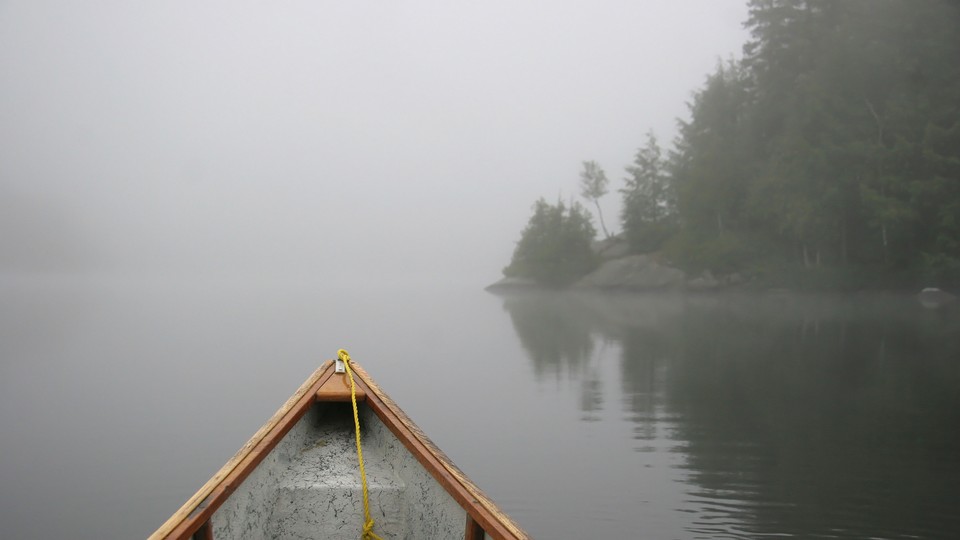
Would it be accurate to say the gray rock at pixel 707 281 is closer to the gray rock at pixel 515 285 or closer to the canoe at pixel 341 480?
the gray rock at pixel 515 285

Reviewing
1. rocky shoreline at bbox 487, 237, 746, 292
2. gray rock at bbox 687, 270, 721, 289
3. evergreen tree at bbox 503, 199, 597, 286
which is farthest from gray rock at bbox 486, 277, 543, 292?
gray rock at bbox 687, 270, 721, 289

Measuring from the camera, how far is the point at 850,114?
37.0 metres

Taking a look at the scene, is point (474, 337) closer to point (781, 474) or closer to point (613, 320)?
point (613, 320)

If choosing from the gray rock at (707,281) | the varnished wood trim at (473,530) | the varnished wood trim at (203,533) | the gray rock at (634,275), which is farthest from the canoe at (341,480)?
the gray rock at (634,275)

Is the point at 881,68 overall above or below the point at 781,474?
above

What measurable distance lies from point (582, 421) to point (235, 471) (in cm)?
734

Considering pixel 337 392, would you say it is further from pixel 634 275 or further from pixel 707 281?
pixel 634 275

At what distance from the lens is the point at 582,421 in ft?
33.4

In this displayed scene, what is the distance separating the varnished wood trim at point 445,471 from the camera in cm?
305

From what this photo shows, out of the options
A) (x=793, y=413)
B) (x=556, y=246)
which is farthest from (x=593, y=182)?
(x=793, y=413)

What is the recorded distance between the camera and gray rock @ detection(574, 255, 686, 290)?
1938 inches

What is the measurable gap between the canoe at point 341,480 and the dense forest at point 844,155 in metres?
35.3

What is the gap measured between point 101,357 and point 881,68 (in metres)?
35.3

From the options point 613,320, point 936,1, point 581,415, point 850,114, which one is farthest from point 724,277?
point 581,415
